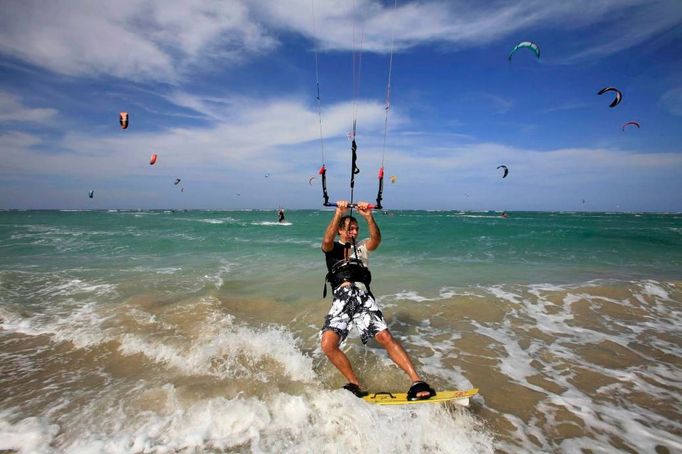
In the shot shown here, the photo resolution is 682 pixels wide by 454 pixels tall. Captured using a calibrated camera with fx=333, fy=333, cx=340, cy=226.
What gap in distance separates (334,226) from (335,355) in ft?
6.31

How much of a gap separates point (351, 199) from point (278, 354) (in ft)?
10.6

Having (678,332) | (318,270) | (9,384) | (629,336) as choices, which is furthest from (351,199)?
(318,270)

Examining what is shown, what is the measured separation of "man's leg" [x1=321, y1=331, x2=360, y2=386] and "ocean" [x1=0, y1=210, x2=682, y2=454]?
269 mm

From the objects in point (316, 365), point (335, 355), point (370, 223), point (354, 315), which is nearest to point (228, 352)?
point (316, 365)

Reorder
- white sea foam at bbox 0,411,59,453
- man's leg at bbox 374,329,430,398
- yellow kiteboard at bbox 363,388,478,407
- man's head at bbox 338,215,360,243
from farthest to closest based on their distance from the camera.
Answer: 1. man's head at bbox 338,215,360,243
2. man's leg at bbox 374,329,430,398
3. yellow kiteboard at bbox 363,388,478,407
4. white sea foam at bbox 0,411,59,453

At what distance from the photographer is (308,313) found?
351 inches

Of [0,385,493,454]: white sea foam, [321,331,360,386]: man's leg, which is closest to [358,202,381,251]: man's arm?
[321,331,360,386]: man's leg

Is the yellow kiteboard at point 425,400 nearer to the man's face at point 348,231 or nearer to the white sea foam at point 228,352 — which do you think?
the white sea foam at point 228,352

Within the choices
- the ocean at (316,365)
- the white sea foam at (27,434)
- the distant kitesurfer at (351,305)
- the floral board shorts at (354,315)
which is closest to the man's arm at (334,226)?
the distant kitesurfer at (351,305)

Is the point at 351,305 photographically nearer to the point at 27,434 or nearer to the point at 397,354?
the point at 397,354

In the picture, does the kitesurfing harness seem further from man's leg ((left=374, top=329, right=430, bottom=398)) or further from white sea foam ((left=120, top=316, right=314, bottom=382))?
white sea foam ((left=120, top=316, right=314, bottom=382))

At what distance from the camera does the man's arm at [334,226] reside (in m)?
5.16

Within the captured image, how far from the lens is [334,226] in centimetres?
529

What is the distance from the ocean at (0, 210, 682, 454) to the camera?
13.2 ft
